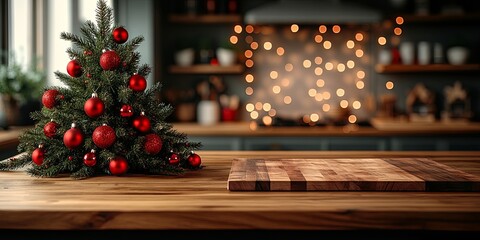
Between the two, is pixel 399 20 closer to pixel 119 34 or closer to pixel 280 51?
pixel 280 51

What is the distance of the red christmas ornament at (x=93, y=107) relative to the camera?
5.06 feet

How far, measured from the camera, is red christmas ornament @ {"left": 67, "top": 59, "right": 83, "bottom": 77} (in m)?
1.64

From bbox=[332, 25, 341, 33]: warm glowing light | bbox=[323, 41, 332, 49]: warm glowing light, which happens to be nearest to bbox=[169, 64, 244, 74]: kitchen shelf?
bbox=[323, 41, 332, 49]: warm glowing light

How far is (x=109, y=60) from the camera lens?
1.60 m

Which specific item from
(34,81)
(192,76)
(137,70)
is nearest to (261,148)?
(192,76)

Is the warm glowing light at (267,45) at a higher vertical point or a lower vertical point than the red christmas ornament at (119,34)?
higher

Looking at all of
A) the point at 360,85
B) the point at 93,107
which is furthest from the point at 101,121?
the point at 360,85

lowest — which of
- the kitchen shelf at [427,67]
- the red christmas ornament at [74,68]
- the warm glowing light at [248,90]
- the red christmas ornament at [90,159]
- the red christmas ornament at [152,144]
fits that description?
the red christmas ornament at [90,159]

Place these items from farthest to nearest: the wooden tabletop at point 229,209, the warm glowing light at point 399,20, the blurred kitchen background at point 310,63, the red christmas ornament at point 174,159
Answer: the warm glowing light at point 399,20 < the blurred kitchen background at point 310,63 < the red christmas ornament at point 174,159 < the wooden tabletop at point 229,209

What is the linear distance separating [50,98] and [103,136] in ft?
0.70

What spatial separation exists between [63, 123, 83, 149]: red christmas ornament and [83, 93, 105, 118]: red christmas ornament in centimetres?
6

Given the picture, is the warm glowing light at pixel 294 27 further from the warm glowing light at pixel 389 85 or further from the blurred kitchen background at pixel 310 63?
the warm glowing light at pixel 389 85

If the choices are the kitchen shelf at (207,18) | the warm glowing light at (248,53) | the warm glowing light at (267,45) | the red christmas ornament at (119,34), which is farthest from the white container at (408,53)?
the red christmas ornament at (119,34)

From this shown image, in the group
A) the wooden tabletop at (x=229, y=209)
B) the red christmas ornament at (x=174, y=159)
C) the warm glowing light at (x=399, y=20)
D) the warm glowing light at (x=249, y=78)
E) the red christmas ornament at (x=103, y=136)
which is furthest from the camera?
the warm glowing light at (x=249, y=78)
